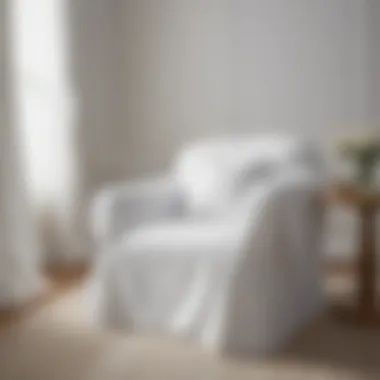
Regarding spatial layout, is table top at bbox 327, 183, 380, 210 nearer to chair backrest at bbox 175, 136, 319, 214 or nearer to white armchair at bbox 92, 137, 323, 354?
white armchair at bbox 92, 137, 323, 354

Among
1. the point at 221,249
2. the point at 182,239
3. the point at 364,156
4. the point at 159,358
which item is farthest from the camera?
the point at 364,156

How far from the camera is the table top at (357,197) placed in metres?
2.75

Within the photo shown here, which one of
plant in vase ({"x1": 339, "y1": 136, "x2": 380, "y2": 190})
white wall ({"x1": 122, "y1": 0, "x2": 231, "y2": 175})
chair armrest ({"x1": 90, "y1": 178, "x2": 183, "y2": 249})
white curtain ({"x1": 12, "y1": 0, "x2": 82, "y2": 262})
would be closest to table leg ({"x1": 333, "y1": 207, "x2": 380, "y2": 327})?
Answer: plant in vase ({"x1": 339, "y1": 136, "x2": 380, "y2": 190})

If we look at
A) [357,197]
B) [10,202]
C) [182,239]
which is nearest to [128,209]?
[182,239]

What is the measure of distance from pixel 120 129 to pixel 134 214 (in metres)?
1.40

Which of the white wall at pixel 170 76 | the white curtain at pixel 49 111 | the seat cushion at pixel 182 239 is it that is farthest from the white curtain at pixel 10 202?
the white wall at pixel 170 76

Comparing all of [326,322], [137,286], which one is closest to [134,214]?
[137,286]

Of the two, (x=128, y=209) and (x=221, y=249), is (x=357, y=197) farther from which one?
A: (x=128, y=209)

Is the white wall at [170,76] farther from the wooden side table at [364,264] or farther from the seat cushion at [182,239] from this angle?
the wooden side table at [364,264]

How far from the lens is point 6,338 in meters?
2.84

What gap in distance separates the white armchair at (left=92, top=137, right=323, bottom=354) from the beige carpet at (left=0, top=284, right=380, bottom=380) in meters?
0.10

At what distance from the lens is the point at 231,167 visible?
125 inches

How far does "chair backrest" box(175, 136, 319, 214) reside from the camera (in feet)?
10.3

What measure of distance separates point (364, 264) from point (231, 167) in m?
0.70
